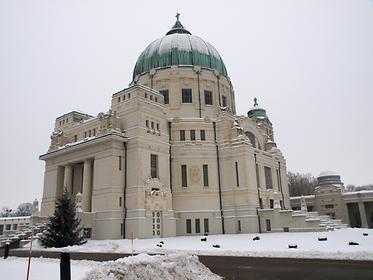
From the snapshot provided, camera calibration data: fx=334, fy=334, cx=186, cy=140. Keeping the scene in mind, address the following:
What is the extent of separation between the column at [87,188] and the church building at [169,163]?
0.42 feet

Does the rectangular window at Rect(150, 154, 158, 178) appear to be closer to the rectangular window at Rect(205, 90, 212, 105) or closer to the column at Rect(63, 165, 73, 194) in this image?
the column at Rect(63, 165, 73, 194)

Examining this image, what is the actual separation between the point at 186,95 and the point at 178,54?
298 inches

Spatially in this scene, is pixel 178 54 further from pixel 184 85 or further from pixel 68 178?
pixel 68 178

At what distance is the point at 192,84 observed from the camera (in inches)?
2121


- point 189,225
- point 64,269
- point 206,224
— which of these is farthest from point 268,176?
point 64,269

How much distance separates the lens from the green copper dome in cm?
5547

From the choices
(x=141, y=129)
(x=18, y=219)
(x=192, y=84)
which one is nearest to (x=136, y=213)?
(x=141, y=129)

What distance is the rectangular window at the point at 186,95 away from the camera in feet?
174

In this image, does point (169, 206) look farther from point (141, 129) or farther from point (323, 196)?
point (323, 196)

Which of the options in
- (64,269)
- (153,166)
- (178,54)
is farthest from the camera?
(178,54)

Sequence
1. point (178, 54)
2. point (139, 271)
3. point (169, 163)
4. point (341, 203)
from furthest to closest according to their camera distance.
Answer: point (341, 203) < point (178, 54) < point (169, 163) < point (139, 271)

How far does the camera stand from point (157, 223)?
40344 mm

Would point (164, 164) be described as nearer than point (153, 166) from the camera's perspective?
No

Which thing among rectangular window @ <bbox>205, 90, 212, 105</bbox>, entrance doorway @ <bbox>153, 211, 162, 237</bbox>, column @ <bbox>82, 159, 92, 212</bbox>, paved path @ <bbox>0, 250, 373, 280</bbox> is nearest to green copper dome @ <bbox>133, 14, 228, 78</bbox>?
rectangular window @ <bbox>205, 90, 212, 105</bbox>
